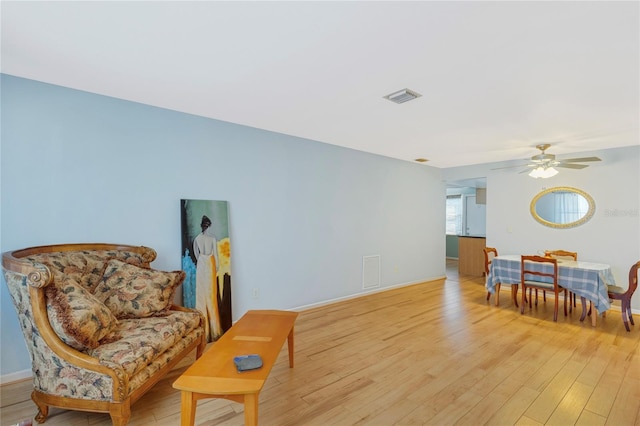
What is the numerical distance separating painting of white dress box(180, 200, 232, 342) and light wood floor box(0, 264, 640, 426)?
731mm

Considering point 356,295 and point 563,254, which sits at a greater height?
point 563,254

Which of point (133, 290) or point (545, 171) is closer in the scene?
point (133, 290)

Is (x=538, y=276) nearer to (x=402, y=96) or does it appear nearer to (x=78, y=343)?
(x=402, y=96)

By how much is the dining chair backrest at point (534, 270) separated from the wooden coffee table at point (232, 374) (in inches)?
145

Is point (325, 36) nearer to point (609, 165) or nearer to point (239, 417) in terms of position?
point (239, 417)

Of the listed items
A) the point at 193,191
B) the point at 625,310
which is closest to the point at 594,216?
the point at 625,310

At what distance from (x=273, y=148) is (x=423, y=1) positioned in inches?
107

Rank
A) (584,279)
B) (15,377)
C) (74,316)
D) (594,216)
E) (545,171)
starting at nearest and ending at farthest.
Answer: (74,316)
(15,377)
(584,279)
(545,171)
(594,216)

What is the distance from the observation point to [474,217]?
31.1 feet

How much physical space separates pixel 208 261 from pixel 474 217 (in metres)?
8.58

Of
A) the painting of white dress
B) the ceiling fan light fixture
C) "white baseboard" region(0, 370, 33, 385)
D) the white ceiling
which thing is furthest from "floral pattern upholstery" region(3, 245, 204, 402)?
the ceiling fan light fixture

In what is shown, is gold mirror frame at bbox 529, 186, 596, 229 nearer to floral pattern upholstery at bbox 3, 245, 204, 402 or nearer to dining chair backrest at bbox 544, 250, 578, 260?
dining chair backrest at bbox 544, 250, 578, 260

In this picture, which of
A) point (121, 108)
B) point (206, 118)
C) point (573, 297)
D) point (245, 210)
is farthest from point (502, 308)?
point (121, 108)

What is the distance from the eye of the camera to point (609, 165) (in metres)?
4.69
